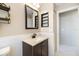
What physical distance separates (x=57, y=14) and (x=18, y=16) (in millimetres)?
453

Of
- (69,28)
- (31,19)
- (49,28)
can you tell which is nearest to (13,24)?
(31,19)

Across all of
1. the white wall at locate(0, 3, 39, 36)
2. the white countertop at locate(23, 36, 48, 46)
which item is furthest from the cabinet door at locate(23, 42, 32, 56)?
the white wall at locate(0, 3, 39, 36)

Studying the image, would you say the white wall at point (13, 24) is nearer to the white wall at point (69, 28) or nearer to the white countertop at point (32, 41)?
the white countertop at point (32, 41)

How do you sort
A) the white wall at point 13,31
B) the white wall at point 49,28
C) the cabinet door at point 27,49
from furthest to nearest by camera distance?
the white wall at point 49,28
the cabinet door at point 27,49
the white wall at point 13,31

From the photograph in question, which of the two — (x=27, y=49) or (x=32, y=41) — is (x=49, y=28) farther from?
(x=27, y=49)

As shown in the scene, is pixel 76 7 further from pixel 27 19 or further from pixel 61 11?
pixel 27 19

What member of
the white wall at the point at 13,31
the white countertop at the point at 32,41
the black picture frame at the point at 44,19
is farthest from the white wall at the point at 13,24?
the black picture frame at the point at 44,19

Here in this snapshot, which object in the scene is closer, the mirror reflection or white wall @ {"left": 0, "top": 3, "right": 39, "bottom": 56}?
white wall @ {"left": 0, "top": 3, "right": 39, "bottom": 56}

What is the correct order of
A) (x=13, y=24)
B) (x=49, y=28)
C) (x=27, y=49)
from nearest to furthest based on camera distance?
1. (x=13, y=24)
2. (x=27, y=49)
3. (x=49, y=28)

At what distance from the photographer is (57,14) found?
0.93m

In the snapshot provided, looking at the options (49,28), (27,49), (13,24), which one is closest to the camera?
(13,24)

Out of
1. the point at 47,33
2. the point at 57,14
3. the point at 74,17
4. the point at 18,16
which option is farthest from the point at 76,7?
the point at 18,16

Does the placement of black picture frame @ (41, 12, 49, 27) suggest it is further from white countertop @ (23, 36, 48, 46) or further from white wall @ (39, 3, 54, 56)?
white countertop @ (23, 36, 48, 46)

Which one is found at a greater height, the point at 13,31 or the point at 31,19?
the point at 31,19
